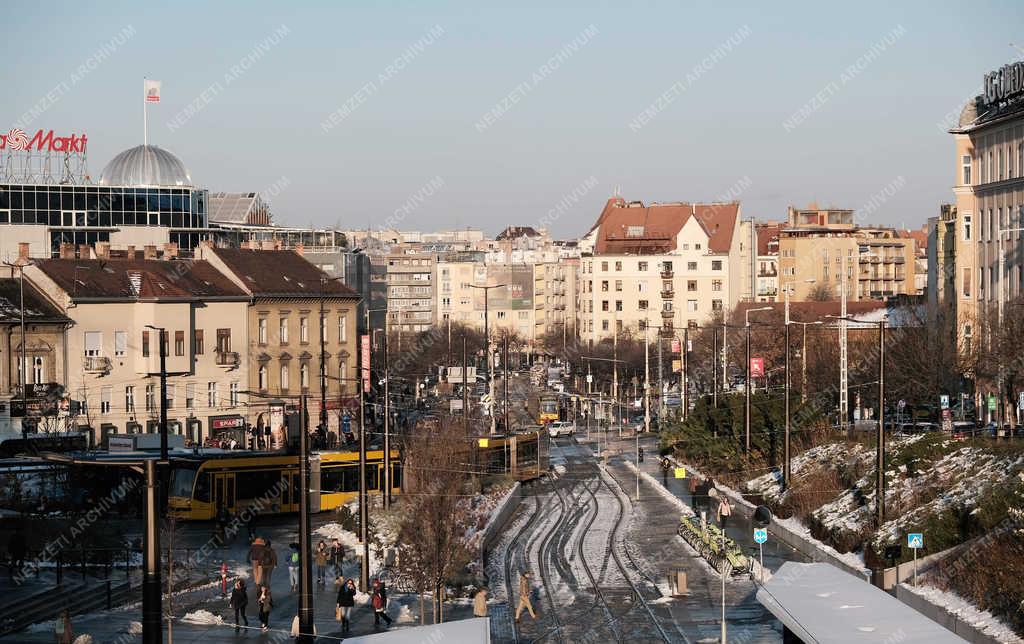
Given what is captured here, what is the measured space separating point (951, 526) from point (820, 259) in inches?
5226

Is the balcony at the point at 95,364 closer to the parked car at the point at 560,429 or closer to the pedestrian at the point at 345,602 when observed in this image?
the parked car at the point at 560,429

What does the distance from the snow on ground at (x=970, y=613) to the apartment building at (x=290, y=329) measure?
4562 centimetres

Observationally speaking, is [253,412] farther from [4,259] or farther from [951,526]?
[951,526]

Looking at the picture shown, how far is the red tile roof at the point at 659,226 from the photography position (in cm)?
14712

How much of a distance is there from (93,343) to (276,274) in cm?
1249

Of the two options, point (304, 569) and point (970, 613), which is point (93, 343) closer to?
point (304, 569)

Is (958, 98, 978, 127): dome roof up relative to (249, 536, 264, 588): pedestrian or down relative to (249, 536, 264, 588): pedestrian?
up

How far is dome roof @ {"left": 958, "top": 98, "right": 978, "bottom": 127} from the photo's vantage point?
75875 mm

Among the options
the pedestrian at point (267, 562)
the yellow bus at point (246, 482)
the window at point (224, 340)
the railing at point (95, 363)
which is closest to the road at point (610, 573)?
the pedestrian at point (267, 562)

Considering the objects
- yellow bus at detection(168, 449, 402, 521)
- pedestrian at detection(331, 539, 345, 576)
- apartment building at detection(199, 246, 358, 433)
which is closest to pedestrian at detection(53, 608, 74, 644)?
pedestrian at detection(331, 539, 345, 576)

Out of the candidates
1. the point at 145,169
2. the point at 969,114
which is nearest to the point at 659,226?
the point at 145,169

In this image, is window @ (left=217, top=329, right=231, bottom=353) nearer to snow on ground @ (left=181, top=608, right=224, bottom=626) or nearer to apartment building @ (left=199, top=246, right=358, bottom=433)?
apartment building @ (left=199, top=246, right=358, bottom=433)

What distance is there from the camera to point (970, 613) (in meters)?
29.0

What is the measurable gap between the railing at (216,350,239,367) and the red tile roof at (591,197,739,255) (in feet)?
258
